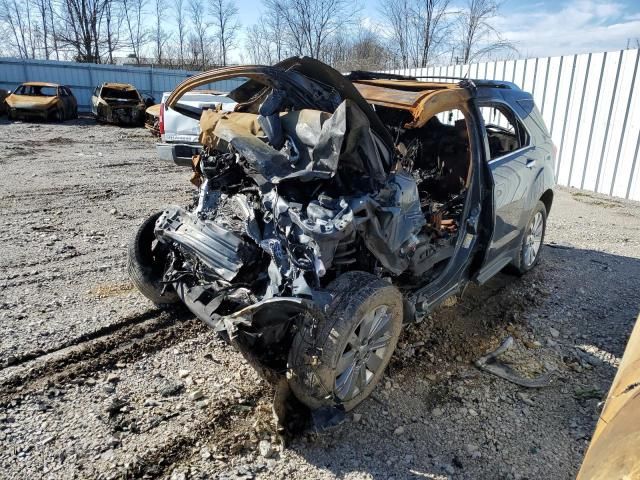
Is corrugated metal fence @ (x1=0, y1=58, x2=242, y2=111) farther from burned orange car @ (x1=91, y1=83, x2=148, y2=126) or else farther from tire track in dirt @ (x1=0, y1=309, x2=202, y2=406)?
tire track in dirt @ (x1=0, y1=309, x2=202, y2=406)

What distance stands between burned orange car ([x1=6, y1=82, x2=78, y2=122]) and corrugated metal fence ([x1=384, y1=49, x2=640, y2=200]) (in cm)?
1617

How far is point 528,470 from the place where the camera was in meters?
2.46

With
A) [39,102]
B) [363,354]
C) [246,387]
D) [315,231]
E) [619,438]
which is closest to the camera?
[619,438]

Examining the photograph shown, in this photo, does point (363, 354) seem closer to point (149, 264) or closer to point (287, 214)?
point (287, 214)

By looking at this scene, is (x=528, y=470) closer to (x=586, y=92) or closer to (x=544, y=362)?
(x=544, y=362)

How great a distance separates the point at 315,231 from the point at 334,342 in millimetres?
588

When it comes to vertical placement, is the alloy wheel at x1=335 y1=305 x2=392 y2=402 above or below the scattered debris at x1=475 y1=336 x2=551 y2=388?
above

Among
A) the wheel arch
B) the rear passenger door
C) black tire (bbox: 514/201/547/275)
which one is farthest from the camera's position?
the wheel arch

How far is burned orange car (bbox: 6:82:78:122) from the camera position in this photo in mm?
17078

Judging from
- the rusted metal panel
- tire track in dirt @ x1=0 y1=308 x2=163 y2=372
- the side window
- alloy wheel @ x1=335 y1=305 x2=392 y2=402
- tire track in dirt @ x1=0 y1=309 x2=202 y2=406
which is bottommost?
tire track in dirt @ x1=0 y1=309 x2=202 y2=406

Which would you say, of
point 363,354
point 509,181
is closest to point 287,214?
point 363,354

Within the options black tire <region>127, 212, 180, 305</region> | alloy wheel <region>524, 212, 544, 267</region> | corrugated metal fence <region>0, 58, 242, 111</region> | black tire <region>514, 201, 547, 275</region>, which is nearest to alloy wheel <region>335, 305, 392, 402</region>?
black tire <region>127, 212, 180, 305</region>

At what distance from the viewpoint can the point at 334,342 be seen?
2418 millimetres

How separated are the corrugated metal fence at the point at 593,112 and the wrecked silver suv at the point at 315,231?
6.90m
